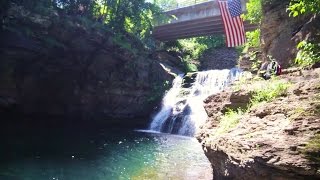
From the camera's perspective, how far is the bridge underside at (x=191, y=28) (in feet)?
114

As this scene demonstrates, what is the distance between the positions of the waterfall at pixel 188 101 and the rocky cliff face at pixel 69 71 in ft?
5.78

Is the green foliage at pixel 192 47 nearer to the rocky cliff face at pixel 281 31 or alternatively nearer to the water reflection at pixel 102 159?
the water reflection at pixel 102 159

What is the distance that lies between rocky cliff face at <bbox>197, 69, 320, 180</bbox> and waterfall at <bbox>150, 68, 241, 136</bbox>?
1555cm

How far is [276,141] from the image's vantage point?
556 cm

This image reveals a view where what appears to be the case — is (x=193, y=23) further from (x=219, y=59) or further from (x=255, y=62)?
(x=255, y=62)

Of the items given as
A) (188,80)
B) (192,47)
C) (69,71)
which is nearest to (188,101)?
(188,80)

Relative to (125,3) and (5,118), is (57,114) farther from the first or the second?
(125,3)

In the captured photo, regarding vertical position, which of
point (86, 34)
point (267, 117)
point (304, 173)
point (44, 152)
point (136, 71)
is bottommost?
point (44, 152)

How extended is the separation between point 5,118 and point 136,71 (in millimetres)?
11131

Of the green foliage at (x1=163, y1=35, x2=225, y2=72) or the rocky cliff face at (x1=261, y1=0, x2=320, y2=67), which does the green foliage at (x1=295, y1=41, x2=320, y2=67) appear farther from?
the green foliage at (x1=163, y1=35, x2=225, y2=72)

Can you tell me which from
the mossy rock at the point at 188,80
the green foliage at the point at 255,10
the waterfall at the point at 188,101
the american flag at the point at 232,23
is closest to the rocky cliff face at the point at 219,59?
the mossy rock at the point at 188,80

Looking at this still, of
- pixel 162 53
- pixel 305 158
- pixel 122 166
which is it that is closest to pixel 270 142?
pixel 305 158

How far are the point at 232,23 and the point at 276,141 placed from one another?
19.9 m

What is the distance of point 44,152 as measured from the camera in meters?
15.5
